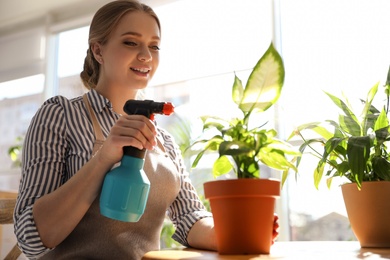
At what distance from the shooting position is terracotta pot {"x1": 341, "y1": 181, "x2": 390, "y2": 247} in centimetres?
102

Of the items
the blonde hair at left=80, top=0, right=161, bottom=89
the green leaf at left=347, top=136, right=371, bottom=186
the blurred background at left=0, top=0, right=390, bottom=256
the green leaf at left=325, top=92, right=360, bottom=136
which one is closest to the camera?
the green leaf at left=347, top=136, right=371, bottom=186

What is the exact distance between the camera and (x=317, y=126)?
1164 millimetres

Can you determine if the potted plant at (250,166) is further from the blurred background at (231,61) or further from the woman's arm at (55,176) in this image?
the blurred background at (231,61)

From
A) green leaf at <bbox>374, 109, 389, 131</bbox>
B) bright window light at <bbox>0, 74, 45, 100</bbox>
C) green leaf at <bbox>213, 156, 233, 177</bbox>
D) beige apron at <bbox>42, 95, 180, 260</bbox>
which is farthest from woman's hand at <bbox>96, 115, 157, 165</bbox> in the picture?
bright window light at <bbox>0, 74, 45, 100</bbox>

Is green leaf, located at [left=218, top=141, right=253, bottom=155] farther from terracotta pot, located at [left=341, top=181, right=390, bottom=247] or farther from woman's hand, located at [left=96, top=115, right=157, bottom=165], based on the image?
terracotta pot, located at [left=341, top=181, right=390, bottom=247]

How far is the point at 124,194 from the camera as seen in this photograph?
808mm

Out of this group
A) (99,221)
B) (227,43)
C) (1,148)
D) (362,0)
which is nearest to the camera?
(99,221)

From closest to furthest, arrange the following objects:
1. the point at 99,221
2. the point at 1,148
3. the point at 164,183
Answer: the point at 99,221
the point at 164,183
the point at 1,148

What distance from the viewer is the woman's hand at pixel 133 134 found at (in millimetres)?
857

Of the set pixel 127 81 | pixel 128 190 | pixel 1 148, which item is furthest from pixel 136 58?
pixel 1 148

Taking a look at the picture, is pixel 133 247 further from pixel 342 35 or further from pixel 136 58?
pixel 342 35

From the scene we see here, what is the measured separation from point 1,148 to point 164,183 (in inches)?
137

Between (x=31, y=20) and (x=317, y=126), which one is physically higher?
(x=31, y=20)

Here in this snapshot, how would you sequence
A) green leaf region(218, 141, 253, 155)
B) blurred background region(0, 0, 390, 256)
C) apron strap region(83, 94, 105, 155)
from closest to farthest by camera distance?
green leaf region(218, 141, 253, 155)
apron strap region(83, 94, 105, 155)
blurred background region(0, 0, 390, 256)
